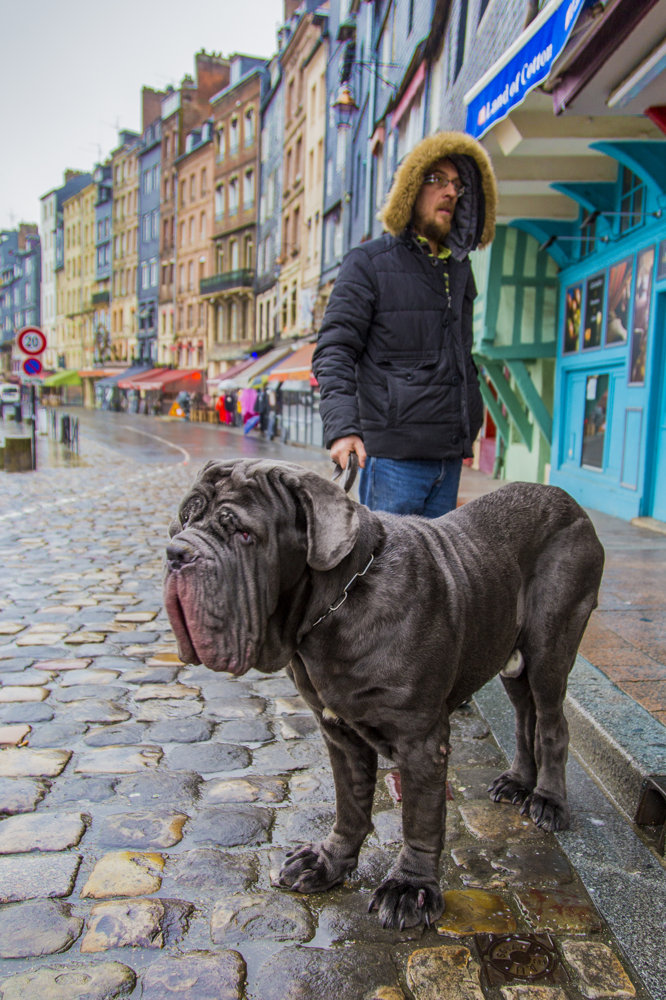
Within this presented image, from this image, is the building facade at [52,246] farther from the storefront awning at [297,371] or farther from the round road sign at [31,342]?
the round road sign at [31,342]

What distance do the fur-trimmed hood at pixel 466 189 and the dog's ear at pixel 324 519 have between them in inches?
74.1

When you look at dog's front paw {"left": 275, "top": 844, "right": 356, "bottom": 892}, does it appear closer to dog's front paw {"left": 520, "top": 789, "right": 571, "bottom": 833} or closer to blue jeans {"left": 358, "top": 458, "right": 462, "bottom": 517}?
dog's front paw {"left": 520, "top": 789, "right": 571, "bottom": 833}

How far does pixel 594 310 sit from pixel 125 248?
63.2 meters

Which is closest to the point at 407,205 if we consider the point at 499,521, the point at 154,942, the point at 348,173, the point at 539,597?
the point at 499,521

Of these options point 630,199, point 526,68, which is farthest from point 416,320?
point 630,199

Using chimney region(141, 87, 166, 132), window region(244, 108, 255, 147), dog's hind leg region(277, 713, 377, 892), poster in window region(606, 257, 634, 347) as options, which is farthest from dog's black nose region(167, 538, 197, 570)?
chimney region(141, 87, 166, 132)

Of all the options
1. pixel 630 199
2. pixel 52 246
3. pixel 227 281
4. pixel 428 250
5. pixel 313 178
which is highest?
pixel 52 246

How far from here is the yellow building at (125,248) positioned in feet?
213

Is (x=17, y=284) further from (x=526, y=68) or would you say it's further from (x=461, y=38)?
(x=526, y=68)

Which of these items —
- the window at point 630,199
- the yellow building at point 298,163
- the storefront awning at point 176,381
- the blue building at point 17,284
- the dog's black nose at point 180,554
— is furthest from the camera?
the blue building at point 17,284

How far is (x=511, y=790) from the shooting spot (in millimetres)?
2979

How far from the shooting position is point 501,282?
1098 cm

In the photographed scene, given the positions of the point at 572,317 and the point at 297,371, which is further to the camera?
the point at 297,371

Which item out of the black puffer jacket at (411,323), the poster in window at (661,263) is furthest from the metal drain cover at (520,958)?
the poster in window at (661,263)
